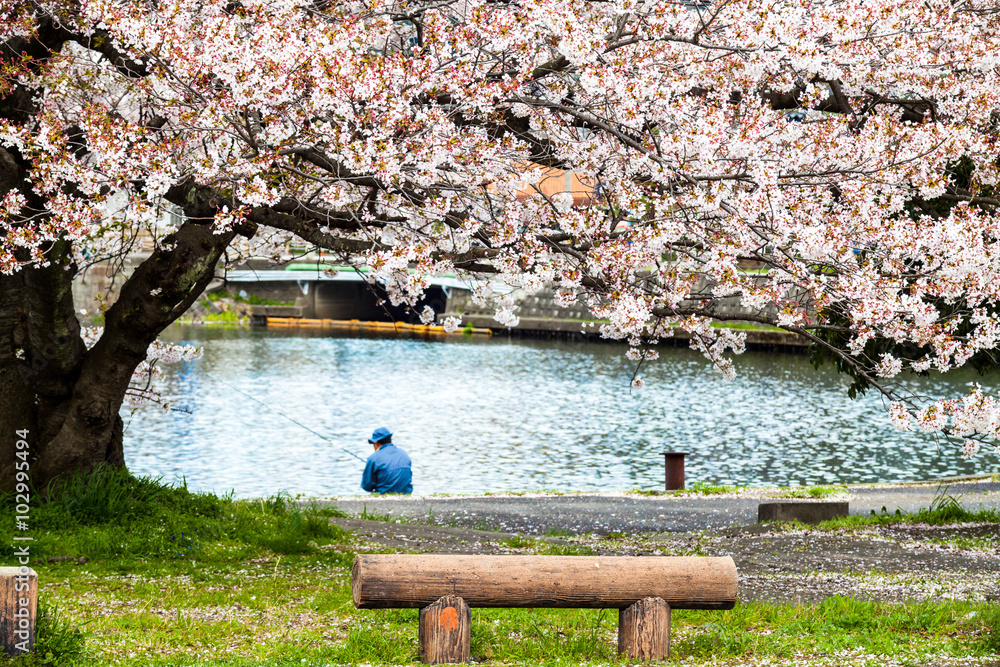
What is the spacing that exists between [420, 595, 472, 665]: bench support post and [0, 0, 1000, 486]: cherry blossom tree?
2.63m

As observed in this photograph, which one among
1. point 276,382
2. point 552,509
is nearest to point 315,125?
point 552,509

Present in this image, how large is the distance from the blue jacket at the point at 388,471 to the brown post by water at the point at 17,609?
9048 millimetres

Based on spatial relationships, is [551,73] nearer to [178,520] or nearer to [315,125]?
[315,125]

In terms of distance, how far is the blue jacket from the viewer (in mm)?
13641

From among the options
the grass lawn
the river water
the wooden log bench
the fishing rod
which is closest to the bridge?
the river water

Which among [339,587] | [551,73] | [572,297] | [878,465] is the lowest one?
[878,465]

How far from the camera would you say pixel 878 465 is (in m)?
21.9

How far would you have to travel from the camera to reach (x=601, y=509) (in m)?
13.4

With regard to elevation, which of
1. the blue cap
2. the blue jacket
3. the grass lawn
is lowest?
the blue jacket

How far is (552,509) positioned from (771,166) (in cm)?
745

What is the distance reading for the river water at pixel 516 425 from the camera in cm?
2012

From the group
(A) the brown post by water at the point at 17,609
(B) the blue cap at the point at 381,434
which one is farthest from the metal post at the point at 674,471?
(A) the brown post by water at the point at 17,609

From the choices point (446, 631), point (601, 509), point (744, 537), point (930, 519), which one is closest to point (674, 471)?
point (601, 509)

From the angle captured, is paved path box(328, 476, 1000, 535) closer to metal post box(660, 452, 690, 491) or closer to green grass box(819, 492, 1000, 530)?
metal post box(660, 452, 690, 491)
